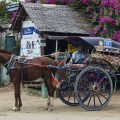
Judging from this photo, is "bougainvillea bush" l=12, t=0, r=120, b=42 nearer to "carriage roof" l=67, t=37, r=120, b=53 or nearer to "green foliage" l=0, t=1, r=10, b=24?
"carriage roof" l=67, t=37, r=120, b=53

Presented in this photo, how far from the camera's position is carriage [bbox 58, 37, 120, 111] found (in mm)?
12375

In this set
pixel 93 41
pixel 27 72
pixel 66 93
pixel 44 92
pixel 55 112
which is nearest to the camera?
pixel 55 112

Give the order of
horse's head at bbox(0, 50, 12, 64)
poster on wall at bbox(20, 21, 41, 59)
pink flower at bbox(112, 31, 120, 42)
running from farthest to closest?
poster on wall at bbox(20, 21, 41, 59) < pink flower at bbox(112, 31, 120, 42) < horse's head at bbox(0, 50, 12, 64)

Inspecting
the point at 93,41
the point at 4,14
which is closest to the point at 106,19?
the point at 93,41

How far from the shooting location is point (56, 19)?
1762 centimetres

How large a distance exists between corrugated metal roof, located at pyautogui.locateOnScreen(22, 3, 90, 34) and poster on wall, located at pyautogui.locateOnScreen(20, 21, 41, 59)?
595 mm

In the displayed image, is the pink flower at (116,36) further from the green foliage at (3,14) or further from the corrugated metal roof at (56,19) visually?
the green foliage at (3,14)

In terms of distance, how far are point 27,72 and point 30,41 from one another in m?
5.74

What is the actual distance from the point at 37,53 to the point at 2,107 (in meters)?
4.85

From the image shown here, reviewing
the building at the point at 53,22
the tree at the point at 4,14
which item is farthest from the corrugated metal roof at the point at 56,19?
the tree at the point at 4,14

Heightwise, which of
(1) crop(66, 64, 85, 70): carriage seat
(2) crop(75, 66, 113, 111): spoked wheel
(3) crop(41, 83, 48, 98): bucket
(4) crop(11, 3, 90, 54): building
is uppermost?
(4) crop(11, 3, 90, 54): building

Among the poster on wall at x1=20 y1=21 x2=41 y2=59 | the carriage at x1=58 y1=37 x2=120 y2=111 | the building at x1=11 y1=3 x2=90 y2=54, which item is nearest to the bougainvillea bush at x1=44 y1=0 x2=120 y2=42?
the building at x1=11 y1=3 x2=90 y2=54

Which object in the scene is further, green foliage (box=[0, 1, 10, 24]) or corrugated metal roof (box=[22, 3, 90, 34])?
green foliage (box=[0, 1, 10, 24])

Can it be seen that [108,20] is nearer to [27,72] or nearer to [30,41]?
[30,41]
